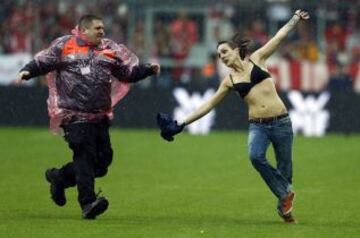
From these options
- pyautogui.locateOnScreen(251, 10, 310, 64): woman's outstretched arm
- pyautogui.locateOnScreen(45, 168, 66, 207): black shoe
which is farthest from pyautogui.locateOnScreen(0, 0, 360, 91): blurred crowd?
pyautogui.locateOnScreen(251, 10, 310, 64): woman's outstretched arm

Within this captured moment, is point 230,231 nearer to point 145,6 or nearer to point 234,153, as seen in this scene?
point 234,153

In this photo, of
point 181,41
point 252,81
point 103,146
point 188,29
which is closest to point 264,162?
point 252,81

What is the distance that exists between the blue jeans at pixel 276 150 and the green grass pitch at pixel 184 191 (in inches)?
17.2

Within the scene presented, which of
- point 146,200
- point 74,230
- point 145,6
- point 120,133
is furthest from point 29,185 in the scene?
point 145,6

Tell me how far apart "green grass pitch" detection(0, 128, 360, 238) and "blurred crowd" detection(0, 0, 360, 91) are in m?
3.53

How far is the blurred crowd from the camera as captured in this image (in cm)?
2894

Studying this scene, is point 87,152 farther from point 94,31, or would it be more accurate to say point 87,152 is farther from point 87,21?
point 87,21

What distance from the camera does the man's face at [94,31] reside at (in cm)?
1302

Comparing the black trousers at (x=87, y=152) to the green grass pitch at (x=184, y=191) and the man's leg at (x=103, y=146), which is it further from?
the green grass pitch at (x=184, y=191)

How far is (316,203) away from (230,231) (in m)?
3.16

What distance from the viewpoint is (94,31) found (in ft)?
42.8

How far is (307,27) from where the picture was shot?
1156 inches

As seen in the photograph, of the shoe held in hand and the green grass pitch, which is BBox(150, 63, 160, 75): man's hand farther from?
the green grass pitch

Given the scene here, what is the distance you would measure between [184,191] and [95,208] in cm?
373
